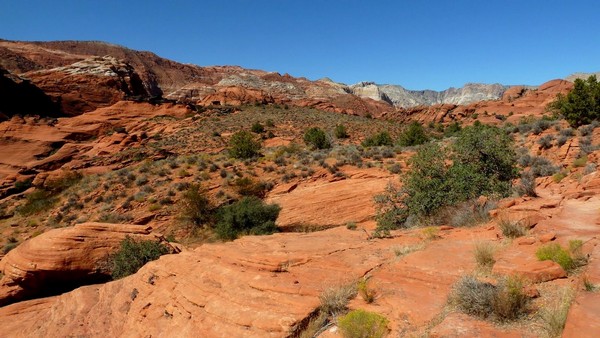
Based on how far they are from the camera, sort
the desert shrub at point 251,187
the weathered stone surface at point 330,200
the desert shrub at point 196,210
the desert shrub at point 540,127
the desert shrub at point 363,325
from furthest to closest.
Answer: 1. the desert shrub at point 540,127
2. the desert shrub at point 251,187
3. the desert shrub at point 196,210
4. the weathered stone surface at point 330,200
5. the desert shrub at point 363,325

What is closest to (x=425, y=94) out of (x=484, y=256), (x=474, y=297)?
(x=484, y=256)

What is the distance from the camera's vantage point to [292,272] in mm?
6051

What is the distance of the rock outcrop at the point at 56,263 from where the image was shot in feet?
37.9

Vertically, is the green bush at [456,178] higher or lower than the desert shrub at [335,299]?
higher

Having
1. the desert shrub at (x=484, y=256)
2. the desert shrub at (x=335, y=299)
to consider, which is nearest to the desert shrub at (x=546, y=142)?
the desert shrub at (x=484, y=256)

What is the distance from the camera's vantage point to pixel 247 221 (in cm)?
1597

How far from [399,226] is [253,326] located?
23.1 ft

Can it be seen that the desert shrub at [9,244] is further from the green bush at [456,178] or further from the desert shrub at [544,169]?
the desert shrub at [544,169]

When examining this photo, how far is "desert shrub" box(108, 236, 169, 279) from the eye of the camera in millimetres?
11227

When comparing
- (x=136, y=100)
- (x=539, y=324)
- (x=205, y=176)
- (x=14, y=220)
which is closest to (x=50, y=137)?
(x=136, y=100)

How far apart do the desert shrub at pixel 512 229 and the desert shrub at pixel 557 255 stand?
1.00 meters

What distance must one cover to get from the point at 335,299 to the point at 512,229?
11.2 ft

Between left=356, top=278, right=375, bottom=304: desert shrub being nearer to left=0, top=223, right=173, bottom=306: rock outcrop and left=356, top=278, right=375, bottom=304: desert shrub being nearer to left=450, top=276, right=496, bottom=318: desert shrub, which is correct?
left=450, top=276, right=496, bottom=318: desert shrub

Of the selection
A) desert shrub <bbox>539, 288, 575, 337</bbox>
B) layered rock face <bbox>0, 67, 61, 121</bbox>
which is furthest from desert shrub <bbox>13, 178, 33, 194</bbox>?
desert shrub <bbox>539, 288, 575, 337</bbox>
